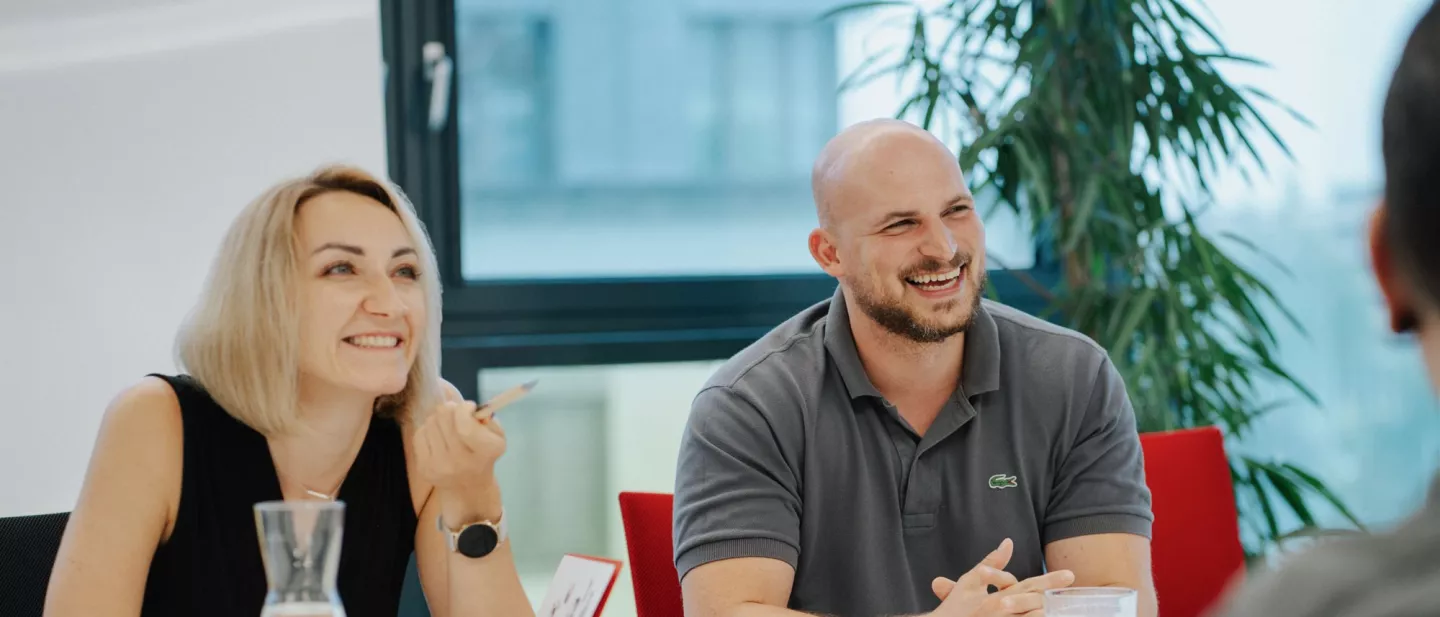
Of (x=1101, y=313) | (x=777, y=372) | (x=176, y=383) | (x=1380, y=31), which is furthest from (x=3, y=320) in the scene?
(x=1380, y=31)

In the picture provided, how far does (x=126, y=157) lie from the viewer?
2.73m

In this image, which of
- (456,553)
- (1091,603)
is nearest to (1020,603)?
(1091,603)

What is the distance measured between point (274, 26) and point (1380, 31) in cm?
278

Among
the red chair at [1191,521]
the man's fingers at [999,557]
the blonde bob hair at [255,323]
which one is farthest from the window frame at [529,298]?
the man's fingers at [999,557]

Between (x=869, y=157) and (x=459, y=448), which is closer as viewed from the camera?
(x=459, y=448)

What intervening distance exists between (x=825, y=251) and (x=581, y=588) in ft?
2.63

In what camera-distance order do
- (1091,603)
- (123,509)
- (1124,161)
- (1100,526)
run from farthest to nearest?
(1124,161) < (1100,526) < (123,509) < (1091,603)

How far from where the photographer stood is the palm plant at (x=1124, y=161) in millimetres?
2881

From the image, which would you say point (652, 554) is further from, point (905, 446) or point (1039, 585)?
point (1039, 585)

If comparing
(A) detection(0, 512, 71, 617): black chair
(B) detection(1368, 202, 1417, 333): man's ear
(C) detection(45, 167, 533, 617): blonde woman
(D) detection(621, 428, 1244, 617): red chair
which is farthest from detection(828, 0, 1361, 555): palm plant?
(B) detection(1368, 202, 1417, 333): man's ear

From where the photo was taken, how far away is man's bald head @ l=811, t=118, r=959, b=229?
6.82 feet

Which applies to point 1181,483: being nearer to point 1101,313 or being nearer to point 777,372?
point 777,372

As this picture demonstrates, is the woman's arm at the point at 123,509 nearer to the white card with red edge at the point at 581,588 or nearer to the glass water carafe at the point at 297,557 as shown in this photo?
the white card with red edge at the point at 581,588

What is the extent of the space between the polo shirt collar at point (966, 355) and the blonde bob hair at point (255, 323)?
76cm
